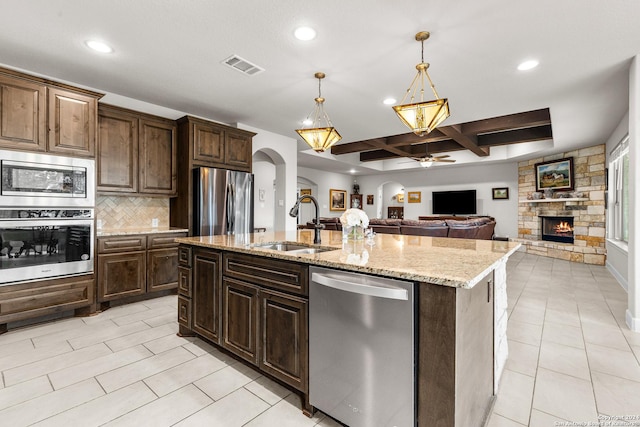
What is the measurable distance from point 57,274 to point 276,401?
105 inches

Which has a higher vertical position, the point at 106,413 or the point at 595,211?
the point at 595,211

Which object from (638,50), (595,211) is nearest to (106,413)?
(638,50)

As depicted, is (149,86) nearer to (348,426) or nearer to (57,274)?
(57,274)

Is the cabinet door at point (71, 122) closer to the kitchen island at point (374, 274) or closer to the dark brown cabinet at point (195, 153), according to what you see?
the dark brown cabinet at point (195, 153)

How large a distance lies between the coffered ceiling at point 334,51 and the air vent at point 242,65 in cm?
6

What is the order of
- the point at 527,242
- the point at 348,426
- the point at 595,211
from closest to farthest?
the point at 348,426 → the point at 595,211 → the point at 527,242

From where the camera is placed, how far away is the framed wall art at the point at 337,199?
10929mm

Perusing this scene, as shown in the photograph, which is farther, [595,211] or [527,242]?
[527,242]

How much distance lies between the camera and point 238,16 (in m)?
2.38

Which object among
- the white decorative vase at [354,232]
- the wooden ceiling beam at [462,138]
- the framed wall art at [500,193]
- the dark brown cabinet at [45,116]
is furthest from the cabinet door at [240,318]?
the framed wall art at [500,193]

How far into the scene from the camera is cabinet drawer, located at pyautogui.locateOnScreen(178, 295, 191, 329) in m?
2.59

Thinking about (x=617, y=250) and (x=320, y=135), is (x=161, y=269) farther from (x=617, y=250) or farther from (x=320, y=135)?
(x=617, y=250)

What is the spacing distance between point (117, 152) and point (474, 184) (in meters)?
9.37

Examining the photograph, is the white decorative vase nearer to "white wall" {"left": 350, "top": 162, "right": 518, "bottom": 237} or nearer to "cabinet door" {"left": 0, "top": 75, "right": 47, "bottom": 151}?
"cabinet door" {"left": 0, "top": 75, "right": 47, "bottom": 151}
